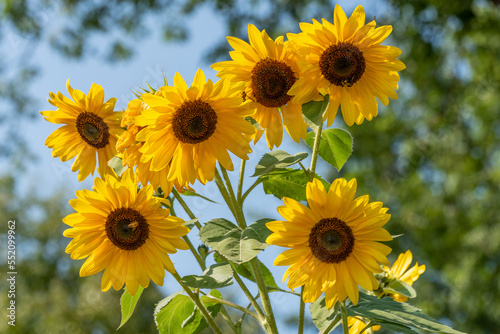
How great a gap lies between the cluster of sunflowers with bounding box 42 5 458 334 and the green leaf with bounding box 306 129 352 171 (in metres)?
0.10

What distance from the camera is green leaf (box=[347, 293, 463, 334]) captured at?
875 millimetres

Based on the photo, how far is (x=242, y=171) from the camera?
1033mm

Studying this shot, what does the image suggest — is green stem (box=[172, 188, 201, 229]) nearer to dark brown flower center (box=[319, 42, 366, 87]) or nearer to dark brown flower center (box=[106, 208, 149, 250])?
dark brown flower center (box=[106, 208, 149, 250])

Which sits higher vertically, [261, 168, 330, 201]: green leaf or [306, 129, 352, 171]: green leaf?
[306, 129, 352, 171]: green leaf

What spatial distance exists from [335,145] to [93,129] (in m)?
0.49

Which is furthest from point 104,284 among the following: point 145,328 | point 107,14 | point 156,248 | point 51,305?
point 51,305

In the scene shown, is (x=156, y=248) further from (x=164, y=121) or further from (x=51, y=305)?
(x=51, y=305)

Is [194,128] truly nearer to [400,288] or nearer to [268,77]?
[268,77]

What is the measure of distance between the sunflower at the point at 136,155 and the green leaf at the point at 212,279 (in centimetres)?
15

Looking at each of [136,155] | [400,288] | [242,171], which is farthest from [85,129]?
[400,288]

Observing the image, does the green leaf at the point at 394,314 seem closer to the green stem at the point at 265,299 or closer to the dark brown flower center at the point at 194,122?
the green stem at the point at 265,299

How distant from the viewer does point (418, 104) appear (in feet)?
27.1

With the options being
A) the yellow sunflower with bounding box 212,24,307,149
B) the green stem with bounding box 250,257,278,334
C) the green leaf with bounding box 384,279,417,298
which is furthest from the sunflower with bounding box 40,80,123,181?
the green leaf with bounding box 384,279,417,298

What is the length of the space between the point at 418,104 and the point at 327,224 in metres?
7.75
